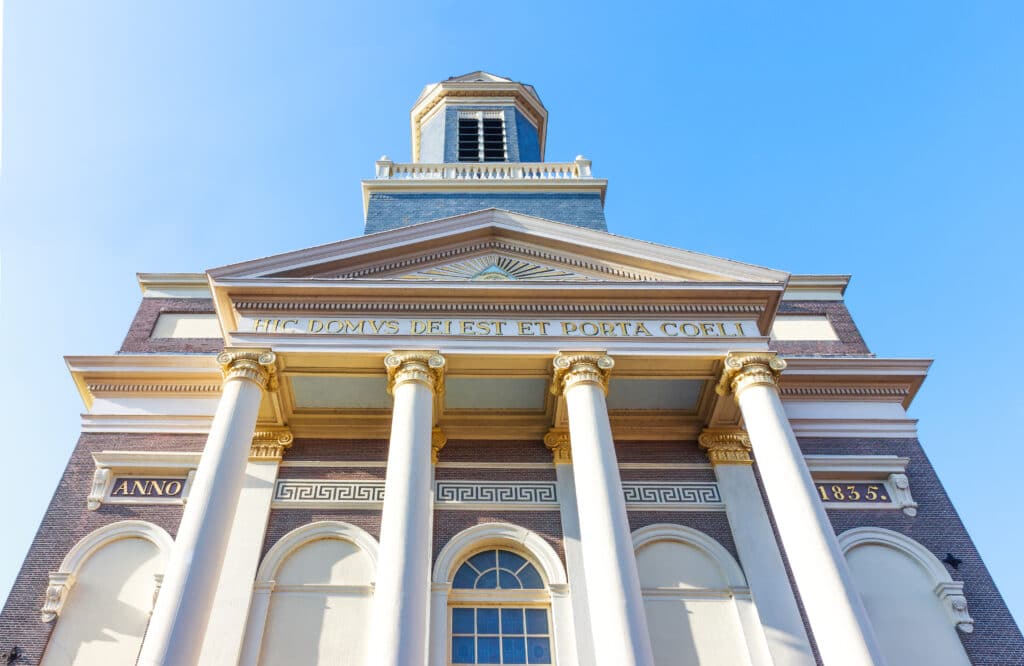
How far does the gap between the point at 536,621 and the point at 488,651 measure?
1091mm

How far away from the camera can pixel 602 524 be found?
47.5 ft

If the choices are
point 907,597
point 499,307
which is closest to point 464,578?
point 499,307

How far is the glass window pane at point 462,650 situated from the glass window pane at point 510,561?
1.70 meters

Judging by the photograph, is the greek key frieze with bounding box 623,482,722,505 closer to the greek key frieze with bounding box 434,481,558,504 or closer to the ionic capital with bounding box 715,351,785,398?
the greek key frieze with bounding box 434,481,558,504

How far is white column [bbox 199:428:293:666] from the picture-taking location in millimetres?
15688

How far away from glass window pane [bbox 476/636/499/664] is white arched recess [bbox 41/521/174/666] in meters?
6.22

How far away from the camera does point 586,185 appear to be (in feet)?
85.9

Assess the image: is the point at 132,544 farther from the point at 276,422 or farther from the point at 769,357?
the point at 769,357

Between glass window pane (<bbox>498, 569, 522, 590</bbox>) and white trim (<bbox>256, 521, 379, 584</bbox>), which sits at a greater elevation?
white trim (<bbox>256, 521, 379, 584</bbox>)

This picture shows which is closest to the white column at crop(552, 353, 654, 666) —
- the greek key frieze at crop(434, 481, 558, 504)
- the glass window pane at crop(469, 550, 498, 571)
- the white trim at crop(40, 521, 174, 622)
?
the greek key frieze at crop(434, 481, 558, 504)

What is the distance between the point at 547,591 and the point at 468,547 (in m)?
1.85

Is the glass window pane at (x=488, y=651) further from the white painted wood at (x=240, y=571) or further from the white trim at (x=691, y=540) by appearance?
the white painted wood at (x=240, y=571)

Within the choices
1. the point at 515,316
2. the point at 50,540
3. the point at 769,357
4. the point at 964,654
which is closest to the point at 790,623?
the point at 964,654

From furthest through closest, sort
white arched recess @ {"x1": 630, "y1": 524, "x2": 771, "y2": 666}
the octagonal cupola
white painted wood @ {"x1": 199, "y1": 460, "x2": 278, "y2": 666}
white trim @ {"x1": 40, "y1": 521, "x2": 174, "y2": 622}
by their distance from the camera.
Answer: the octagonal cupola
white trim @ {"x1": 40, "y1": 521, "x2": 174, "y2": 622}
white arched recess @ {"x1": 630, "y1": 524, "x2": 771, "y2": 666}
white painted wood @ {"x1": 199, "y1": 460, "x2": 278, "y2": 666}
